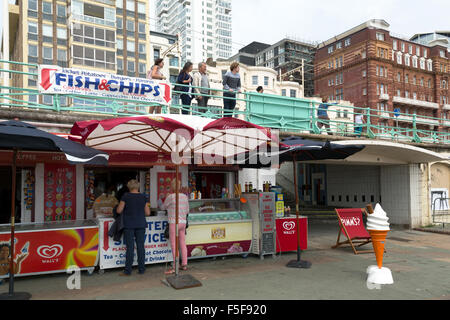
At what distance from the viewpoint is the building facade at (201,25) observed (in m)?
128

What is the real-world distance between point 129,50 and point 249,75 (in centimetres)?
1829

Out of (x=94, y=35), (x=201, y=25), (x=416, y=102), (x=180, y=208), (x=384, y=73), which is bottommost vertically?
(x=180, y=208)

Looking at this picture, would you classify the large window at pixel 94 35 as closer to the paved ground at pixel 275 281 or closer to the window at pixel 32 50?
the window at pixel 32 50

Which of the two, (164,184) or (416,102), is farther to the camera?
(416,102)

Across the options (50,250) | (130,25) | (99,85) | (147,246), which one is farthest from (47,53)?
(147,246)

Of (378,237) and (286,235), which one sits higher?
(378,237)

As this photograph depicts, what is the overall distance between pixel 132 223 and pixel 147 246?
929 millimetres

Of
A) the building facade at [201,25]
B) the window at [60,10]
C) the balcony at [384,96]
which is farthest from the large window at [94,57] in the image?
the building facade at [201,25]

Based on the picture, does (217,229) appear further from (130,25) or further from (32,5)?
(130,25)

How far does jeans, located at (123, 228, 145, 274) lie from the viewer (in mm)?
6418

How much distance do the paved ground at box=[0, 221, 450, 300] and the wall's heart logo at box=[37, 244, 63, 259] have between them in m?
0.41

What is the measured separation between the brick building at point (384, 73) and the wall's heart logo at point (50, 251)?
4777cm

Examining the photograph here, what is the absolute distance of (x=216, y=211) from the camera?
26.3 ft
